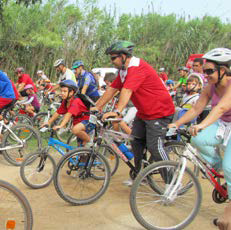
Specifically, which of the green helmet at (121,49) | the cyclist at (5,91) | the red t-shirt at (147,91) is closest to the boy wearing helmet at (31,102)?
the cyclist at (5,91)

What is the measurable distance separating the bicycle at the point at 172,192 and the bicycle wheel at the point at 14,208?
1132 mm

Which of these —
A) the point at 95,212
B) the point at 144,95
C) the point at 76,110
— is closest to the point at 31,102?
the point at 76,110

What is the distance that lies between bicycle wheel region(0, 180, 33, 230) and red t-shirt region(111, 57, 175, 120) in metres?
1.95

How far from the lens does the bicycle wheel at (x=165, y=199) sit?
12.1 ft

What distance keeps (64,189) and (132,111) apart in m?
2.89

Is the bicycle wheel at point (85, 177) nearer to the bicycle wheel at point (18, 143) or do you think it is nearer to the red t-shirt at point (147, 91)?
the red t-shirt at point (147, 91)

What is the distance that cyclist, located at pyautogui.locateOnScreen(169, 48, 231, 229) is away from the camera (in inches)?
138

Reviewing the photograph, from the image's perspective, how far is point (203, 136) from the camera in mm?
3857

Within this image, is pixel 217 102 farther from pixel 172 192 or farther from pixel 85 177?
pixel 85 177

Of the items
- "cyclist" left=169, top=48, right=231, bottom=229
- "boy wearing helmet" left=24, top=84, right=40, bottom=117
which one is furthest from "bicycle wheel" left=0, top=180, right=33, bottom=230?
"boy wearing helmet" left=24, top=84, right=40, bottom=117

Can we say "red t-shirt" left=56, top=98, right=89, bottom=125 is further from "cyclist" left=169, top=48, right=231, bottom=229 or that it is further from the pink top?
the pink top

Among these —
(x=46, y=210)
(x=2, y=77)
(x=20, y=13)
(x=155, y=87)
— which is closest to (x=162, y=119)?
(x=155, y=87)

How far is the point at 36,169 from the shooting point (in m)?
5.16

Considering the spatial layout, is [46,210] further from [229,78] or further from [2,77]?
[2,77]
